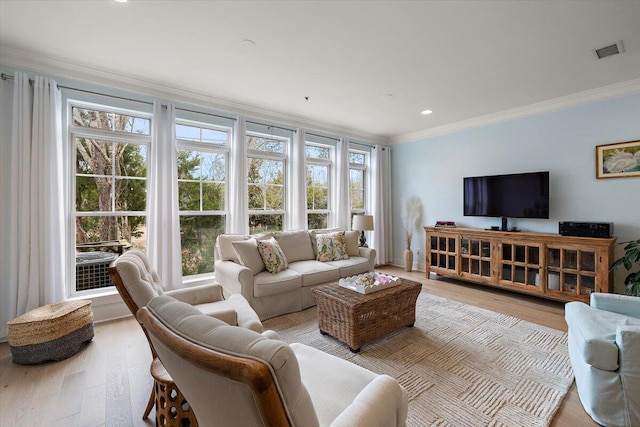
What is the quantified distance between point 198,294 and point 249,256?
3.23 feet

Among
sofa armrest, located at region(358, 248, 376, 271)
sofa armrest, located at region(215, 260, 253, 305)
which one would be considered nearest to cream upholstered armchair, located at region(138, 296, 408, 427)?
sofa armrest, located at region(215, 260, 253, 305)

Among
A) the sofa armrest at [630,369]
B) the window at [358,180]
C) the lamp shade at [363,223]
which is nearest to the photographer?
the sofa armrest at [630,369]

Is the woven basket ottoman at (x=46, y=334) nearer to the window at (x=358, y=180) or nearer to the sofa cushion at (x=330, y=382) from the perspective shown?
the sofa cushion at (x=330, y=382)

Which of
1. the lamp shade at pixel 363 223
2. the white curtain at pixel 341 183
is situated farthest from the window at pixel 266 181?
the lamp shade at pixel 363 223

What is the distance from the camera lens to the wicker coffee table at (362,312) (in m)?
2.39

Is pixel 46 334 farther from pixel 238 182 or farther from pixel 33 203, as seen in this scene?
pixel 238 182

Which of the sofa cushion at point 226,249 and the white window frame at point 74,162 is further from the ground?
the white window frame at point 74,162

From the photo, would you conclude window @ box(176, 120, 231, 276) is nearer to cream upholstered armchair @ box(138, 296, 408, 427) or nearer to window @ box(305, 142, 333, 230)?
window @ box(305, 142, 333, 230)

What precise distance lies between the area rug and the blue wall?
184 centimetres

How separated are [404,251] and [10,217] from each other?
5.64m

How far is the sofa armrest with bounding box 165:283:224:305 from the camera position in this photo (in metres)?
2.28

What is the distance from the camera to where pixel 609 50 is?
8.47 feet

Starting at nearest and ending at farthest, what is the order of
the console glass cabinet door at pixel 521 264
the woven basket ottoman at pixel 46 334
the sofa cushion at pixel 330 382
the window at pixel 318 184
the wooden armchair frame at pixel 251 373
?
the wooden armchair frame at pixel 251 373 < the sofa cushion at pixel 330 382 < the woven basket ottoman at pixel 46 334 < the console glass cabinet door at pixel 521 264 < the window at pixel 318 184

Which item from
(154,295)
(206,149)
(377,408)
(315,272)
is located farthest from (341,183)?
(377,408)
